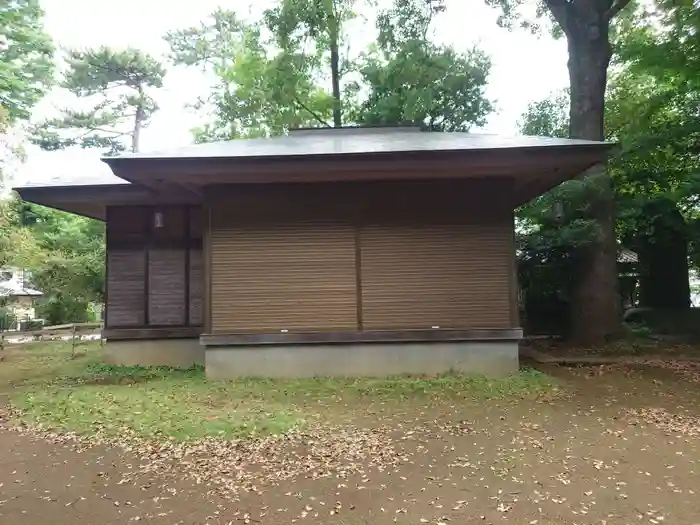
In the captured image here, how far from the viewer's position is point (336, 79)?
18.4 meters

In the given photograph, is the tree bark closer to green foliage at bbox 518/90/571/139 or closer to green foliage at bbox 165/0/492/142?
green foliage at bbox 165/0/492/142

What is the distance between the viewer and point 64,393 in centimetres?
645

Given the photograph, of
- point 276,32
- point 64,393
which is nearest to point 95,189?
point 64,393

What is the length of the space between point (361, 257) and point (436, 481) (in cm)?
396

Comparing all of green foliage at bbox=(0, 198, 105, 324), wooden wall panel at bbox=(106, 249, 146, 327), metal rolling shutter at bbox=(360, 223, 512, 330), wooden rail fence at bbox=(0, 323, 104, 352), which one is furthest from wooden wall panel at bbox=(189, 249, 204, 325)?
green foliage at bbox=(0, 198, 105, 324)

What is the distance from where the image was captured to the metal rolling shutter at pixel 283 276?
717 cm

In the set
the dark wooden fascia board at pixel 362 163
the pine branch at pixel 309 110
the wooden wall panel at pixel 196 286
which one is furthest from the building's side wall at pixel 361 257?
the pine branch at pixel 309 110

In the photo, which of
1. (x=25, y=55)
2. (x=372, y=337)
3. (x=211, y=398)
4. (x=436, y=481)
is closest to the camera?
(x=436, y=481)

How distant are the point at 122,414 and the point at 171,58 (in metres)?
24.8

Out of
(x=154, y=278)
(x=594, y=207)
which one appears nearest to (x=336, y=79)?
(x=594, y=207)

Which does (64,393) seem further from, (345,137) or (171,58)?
(171,58)

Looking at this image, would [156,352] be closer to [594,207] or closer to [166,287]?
[166,287]

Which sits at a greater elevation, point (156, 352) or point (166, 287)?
point (166, 287)

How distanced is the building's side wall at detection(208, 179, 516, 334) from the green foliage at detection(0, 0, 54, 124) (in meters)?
17.2
